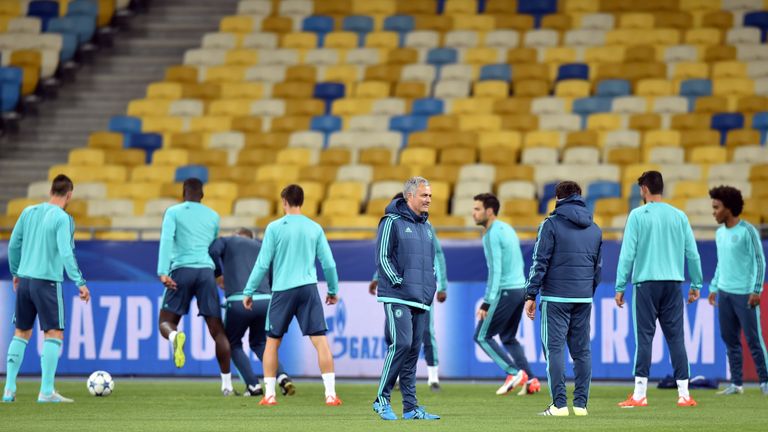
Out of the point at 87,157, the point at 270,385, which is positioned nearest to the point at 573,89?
the point at 87,157

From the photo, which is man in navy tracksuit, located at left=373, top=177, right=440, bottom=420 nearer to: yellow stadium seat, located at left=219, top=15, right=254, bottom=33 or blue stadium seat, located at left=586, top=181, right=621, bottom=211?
blue stadium seat, located at left=586, top=181, right=621, bottom=211

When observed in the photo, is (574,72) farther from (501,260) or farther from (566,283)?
(566,283)

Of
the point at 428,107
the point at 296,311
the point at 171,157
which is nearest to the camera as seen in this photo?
the point at 296,311

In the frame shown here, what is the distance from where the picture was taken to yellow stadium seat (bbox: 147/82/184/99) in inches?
1034

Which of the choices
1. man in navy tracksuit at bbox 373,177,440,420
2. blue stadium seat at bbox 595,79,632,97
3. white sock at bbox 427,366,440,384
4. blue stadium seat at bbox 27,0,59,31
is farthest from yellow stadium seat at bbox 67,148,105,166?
man in navy tracksuit at bbox 373,177,440,420

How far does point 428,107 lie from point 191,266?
37.9 feet

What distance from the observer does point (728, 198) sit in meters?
13.6

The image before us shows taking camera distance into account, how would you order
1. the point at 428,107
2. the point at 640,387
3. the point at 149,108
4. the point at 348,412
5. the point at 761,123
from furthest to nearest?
the point at 149,108, the point at 428,107, the point at 761,123, the point at 640,387, the point at 348,412

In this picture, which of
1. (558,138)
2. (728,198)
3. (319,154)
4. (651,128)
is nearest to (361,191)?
(319,154)

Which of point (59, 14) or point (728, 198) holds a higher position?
point (59, 14)

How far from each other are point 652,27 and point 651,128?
3.58 m

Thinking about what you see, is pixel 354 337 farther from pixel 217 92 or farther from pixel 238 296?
pixel 217 92

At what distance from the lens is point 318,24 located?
2769 cm

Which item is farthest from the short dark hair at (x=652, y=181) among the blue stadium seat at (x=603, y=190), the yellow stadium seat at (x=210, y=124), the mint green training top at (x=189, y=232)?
the yellow stadium seat at (x=210, y=124)
